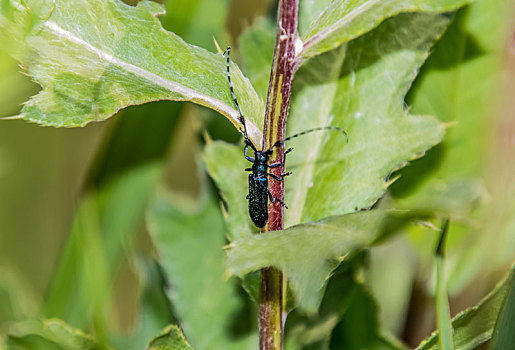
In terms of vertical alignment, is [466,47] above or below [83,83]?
above

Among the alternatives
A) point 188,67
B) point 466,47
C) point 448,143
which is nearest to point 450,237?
point 448,143

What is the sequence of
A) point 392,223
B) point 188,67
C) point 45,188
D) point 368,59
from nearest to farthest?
point 392,223 → point 188,67 → point 368,59 → point 45,188

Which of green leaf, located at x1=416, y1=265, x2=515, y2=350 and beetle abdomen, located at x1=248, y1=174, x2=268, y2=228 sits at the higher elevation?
beetle abdomen, located at x1=248, y1=174, x2=268, y2=228

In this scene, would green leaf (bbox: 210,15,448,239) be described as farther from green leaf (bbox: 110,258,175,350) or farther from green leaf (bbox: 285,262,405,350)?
green leaf (bbox: 110,258,175,350)

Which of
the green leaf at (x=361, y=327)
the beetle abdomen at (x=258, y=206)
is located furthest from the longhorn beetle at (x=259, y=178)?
the green leaf at (x=361, y=327)

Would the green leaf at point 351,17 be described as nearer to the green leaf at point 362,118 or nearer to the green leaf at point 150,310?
the green leaf at point 362,118

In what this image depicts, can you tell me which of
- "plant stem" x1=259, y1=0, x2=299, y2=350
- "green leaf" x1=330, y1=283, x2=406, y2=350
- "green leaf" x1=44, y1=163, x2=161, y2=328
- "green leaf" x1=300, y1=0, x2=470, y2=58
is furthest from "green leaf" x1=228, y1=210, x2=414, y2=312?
"green leaf" x1=44, y1=163, x2=161, y2=328

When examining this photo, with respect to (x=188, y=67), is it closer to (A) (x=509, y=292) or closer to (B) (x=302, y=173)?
(B) (x=302, y=173)
